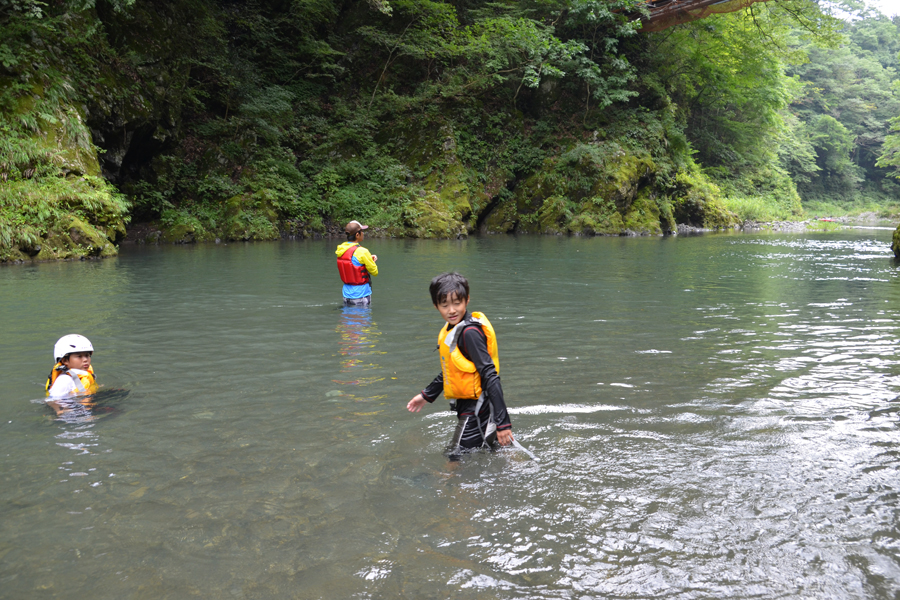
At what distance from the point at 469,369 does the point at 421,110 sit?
1083 inches

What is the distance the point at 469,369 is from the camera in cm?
356

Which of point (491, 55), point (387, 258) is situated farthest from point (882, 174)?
point (387, 258)

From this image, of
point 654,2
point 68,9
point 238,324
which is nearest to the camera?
point 238,324

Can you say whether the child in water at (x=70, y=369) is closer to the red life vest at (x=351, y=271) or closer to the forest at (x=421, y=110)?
the red life vest at (x=351, y=271)

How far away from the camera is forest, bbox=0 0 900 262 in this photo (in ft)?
75.0

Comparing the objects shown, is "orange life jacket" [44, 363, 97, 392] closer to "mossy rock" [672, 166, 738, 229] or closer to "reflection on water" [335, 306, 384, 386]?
"reflection on water" [335, 306, 384, 386]

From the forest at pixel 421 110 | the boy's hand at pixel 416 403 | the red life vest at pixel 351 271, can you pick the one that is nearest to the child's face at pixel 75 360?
the boy's hand at pixel 416 403

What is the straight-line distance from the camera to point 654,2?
2736 cm

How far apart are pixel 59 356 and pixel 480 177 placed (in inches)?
978

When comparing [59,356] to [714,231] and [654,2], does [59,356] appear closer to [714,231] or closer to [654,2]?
[654,2]

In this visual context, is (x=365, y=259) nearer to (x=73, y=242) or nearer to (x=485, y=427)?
(x=485, y=427)

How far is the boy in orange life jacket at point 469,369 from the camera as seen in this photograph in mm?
3455

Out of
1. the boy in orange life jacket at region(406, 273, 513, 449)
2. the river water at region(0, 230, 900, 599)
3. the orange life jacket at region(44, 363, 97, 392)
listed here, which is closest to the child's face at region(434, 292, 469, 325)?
the boy in orange life jacket at region(406, 273, 513, 449)

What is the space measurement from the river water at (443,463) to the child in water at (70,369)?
208mm
